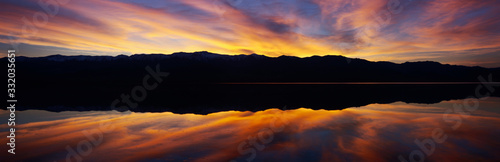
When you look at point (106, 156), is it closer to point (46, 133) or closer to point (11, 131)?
point (46, 133)

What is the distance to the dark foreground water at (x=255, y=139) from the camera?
22.5ft

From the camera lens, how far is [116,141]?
27.4 ft

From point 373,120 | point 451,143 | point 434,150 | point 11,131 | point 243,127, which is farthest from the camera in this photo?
point 373,120

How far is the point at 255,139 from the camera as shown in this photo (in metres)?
8.63

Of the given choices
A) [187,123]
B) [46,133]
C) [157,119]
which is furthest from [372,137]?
[46,133]

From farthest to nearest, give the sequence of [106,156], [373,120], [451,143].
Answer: [373,120]
[451,143]
[106,156]

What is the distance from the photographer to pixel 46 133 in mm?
9461

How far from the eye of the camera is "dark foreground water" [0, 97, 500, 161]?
6.85 metres

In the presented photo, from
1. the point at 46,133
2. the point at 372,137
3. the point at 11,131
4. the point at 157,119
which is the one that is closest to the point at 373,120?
the point at 372,137

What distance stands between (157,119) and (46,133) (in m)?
4.60

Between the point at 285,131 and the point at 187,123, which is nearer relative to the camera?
the point at 285,131

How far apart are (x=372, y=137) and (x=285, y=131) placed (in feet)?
10.9

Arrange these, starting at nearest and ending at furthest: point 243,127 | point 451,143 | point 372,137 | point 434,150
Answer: point 434,150 < point 451,143 < point 372,137 < point 243,127

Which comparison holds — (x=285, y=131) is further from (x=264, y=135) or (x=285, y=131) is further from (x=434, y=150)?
(x=434, y=150)
